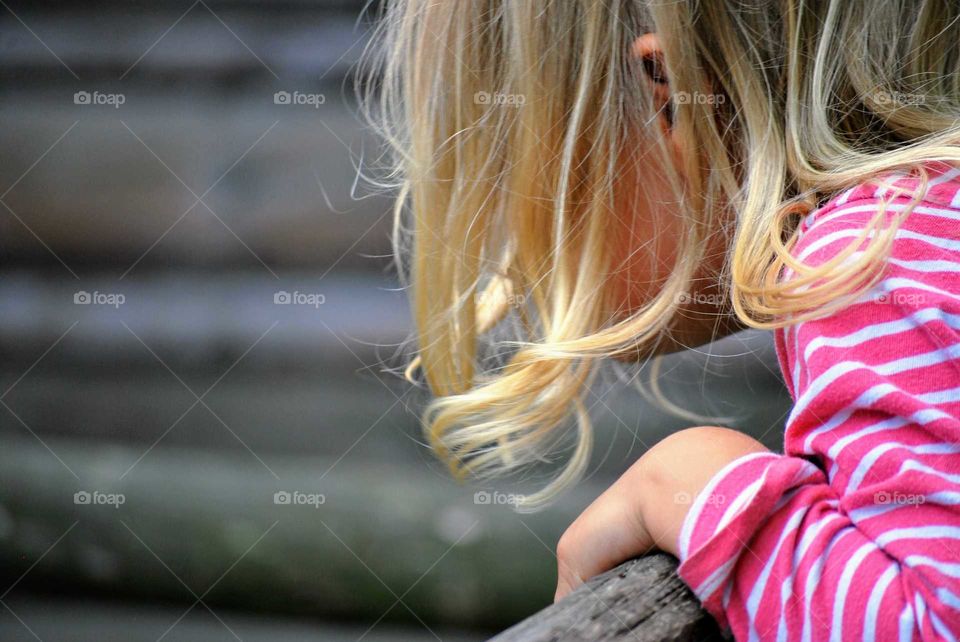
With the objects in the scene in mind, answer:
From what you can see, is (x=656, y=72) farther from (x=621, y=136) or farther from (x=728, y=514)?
(x=728, y=514)

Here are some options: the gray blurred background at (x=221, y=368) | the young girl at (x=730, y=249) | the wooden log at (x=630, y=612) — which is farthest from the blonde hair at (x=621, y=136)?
the gray blurred background at (x=221, y=368)

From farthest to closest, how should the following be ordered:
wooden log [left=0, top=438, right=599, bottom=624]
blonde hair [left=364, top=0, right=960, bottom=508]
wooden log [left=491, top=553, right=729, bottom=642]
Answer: wooden log [left=0, top=438, right=599, bottom=624], blonde hair [left=364, top=0, right=960, bottom=508], wooden log [left=491, top=553, right=729, bottom=642]

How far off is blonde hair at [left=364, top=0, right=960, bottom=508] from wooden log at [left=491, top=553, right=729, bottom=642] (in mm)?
168

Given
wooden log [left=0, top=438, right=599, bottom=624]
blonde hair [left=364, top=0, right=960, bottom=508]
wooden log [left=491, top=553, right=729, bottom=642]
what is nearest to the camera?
wooden log [left=491, top=553, right=729, bottom=642]

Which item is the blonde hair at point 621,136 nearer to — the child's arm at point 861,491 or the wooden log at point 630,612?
the child's arm at point 861,491

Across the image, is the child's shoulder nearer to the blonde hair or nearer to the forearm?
the blonde hair

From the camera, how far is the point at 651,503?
51 cm

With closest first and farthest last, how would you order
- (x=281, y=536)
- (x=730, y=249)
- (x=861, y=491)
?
(x=861, y=491) → (x=730, y=249) → (x=281, y=536)

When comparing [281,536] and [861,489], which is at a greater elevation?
[861,489]

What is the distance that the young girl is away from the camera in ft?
1.44

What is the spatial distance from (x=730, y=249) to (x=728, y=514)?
0.26 m

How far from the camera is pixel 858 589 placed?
43 cm

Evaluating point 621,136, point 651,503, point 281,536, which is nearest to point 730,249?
point 621,136

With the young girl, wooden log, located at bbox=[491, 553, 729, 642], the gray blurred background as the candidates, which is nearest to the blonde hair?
the young girl
